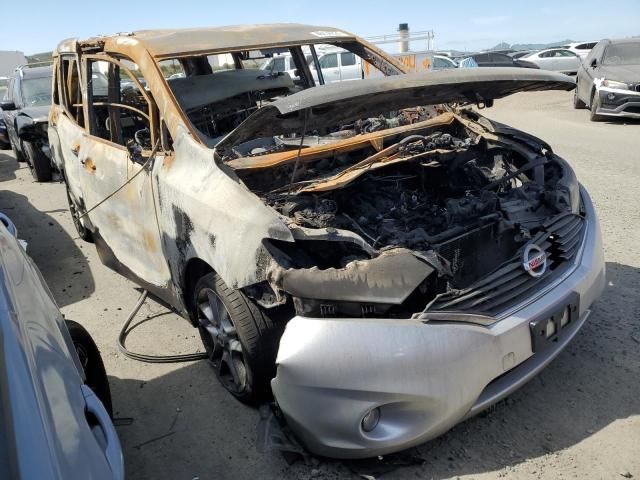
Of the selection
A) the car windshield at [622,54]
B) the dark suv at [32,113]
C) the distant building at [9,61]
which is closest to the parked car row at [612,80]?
the car windshield at [622,54]

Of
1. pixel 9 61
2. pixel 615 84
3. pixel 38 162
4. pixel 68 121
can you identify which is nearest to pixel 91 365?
pixel 68 121

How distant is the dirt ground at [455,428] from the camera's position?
7.75 ft

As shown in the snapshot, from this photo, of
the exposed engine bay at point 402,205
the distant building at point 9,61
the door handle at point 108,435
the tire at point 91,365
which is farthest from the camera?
the distant building at point 9,61

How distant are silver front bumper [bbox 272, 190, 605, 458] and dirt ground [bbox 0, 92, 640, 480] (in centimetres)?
29

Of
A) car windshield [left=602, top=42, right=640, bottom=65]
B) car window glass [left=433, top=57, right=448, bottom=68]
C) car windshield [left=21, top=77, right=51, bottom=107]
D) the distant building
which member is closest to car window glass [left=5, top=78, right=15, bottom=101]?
car windshield [left=21, top=77, right=51, bottom=107]

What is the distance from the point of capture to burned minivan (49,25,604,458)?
→ 7.02 feet

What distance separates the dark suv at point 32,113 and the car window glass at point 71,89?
12.1 ft

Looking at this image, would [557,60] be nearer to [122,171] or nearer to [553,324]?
[122,171]

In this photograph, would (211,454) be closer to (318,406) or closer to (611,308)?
(318,406)

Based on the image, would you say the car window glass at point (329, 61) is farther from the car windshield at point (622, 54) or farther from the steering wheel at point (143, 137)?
the steering wheel at point (143, 137)

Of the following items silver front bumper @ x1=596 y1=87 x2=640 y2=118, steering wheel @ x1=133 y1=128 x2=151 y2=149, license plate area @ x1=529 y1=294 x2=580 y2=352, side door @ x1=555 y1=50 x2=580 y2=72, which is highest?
steering wheel @ x1=133 y1=128 x2=151 y2=149

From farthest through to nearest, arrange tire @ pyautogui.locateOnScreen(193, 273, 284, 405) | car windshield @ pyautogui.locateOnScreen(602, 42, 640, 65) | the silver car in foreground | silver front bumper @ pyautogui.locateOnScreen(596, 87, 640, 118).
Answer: car windshield @ pyautogui.locateOnScreen(602, 42, 640, 65) → silver front bumper @ pyautogui.locateOnScreen(596, 87, 640, 118) → tire @ pyautogui.locateOnScreen(193, 273, 284, 405) → the silver car in foreground

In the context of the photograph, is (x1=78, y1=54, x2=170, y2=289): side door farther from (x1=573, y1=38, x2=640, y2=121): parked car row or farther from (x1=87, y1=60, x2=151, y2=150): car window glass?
(x1=573, y1=38, x2=640, y2=121): parked car row

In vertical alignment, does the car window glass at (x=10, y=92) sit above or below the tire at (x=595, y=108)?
above
